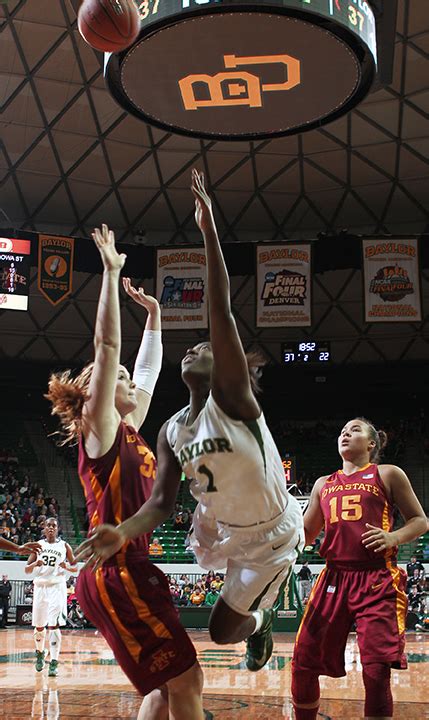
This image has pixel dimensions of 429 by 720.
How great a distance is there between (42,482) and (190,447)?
25.4 meters

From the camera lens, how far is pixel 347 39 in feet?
40.0

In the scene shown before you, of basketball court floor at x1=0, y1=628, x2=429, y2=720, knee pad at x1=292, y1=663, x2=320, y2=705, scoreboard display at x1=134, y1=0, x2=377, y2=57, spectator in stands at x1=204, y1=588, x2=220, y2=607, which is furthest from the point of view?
spectator in stands at x1=204, y1=588, x2=220, y2=607

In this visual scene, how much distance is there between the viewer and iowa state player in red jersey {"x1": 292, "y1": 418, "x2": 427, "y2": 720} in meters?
4.93

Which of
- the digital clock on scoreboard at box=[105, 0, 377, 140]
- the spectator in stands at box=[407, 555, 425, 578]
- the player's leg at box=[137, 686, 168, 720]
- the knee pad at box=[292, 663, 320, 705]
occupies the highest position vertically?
the digital clock on scoreboard at box=[105, 0, 377, 140]

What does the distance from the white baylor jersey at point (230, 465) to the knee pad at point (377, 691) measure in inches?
59.1

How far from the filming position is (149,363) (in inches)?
201

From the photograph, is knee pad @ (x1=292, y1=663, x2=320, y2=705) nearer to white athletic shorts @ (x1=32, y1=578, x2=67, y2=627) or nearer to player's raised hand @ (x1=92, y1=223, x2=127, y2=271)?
player's raised hand @ (x1=92, y1=223, x2=127, y2=271)

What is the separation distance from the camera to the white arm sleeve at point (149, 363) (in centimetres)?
500

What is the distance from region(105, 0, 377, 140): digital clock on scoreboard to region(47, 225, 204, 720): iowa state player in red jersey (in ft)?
26.2

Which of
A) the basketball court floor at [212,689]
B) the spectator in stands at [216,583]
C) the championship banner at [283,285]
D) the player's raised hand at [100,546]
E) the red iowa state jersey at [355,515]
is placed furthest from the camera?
the championship banner at [283,285]

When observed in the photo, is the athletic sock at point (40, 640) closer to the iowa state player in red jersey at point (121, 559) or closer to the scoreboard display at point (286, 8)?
the iowa state player in red jersey at point (121, 559)

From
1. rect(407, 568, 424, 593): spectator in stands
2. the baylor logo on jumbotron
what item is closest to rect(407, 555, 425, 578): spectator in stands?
rect(407, 568, 424, 593): spectator in stands

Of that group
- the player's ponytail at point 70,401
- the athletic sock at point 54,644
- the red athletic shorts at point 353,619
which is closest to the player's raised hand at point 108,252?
the player's ponytail at point 70,401

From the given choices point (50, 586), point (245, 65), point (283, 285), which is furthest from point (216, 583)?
point (245, 65)
